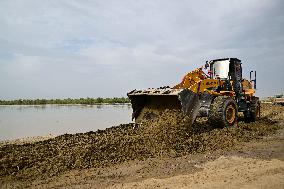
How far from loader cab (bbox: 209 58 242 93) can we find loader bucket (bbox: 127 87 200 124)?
2.97 metres

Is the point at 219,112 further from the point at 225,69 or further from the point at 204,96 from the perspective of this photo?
the point at 225,69

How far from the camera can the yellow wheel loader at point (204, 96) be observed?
9695mm

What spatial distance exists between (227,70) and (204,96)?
2490mm

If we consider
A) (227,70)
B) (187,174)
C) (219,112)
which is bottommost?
(187,174)

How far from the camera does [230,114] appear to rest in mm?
11172

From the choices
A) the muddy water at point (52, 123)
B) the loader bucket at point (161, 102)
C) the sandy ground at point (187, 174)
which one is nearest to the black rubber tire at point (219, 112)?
the loader bucket at point (161, 102)

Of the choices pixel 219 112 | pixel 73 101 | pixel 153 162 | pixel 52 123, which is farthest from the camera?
pixel 73 101

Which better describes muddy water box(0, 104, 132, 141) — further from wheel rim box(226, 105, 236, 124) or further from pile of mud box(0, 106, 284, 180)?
wheel rim box(226, 105, 236, 124)

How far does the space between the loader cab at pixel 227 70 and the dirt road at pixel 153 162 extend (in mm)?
3477

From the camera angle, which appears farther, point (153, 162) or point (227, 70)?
point (227, 70)

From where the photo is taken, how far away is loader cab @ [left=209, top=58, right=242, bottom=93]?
12.4 m

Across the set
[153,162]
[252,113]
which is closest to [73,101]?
[252,113]

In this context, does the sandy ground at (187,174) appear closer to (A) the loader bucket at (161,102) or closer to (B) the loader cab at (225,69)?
(A) the loader bucket at (161,102)

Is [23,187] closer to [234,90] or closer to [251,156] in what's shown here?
[251,156]
